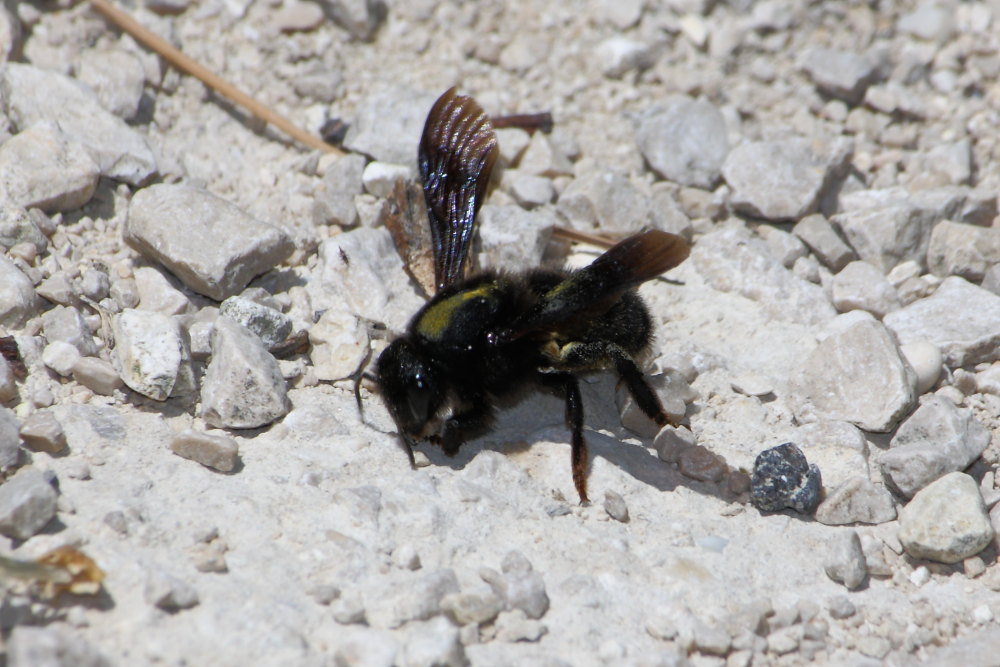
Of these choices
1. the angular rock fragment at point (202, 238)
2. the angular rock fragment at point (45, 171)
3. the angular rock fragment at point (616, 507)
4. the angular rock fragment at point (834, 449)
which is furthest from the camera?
the angular rock fragment at point (45, 171)

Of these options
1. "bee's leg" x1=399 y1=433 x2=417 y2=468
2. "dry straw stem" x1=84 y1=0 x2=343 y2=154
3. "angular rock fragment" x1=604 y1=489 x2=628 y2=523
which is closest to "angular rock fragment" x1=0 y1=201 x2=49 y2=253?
"dry straw stem" x1=84 y1=0 x2=343 y2=154

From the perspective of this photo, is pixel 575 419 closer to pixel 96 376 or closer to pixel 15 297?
pixel 96 376

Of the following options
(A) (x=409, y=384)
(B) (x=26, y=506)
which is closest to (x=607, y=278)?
(A) (x=409, y=384)

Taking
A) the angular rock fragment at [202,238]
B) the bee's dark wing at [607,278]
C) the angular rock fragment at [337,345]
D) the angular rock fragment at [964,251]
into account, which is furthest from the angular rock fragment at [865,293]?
the angular rock fragment at [202,238]

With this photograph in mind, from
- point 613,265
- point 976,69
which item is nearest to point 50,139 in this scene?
point 613,265

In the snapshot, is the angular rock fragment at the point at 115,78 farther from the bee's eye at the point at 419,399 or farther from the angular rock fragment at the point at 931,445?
the angular rock fragment at the point at 931,445

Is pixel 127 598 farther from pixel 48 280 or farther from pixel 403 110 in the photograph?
pixel 403 110
